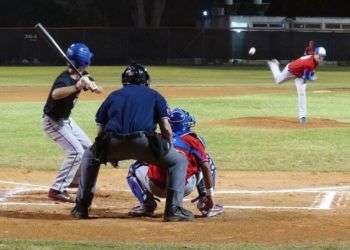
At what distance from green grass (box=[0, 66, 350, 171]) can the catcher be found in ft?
13.8

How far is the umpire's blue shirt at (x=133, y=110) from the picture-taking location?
8.36 metres

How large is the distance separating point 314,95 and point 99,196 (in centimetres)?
2148

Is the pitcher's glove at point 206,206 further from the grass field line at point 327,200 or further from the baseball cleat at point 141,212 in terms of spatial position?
the grass field line at point 327,200

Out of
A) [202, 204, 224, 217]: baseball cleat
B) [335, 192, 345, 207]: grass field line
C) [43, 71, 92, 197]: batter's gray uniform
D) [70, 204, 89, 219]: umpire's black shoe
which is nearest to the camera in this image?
[70, 204, 89, 219]: umpire's black shoe

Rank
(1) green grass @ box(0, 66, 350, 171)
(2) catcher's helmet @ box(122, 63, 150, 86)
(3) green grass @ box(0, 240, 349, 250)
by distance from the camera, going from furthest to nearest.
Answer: (1) green grass @ box(0, 66, 350, 171) < (2) catcher's helmet @ box(122, 63, 150, 86) < (3) green grass @ box(0, 240, 349, 250)

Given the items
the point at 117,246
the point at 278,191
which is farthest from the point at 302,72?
the point at 117,246

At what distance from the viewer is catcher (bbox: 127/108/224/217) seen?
8828 mm

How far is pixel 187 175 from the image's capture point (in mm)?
8914

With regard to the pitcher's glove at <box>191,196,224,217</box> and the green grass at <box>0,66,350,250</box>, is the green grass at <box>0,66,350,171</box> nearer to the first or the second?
the green grass at <box>0,66,350,250</box>

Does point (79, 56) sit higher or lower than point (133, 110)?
higher

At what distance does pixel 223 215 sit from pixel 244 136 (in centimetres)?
851

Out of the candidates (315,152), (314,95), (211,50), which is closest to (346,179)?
(315,152)

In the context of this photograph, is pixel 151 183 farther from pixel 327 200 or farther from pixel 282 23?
pixel 282 23

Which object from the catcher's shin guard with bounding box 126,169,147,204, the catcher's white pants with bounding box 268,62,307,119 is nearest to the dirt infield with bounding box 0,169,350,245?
the catcher's shin guard with bounding box 126,169,147,204
